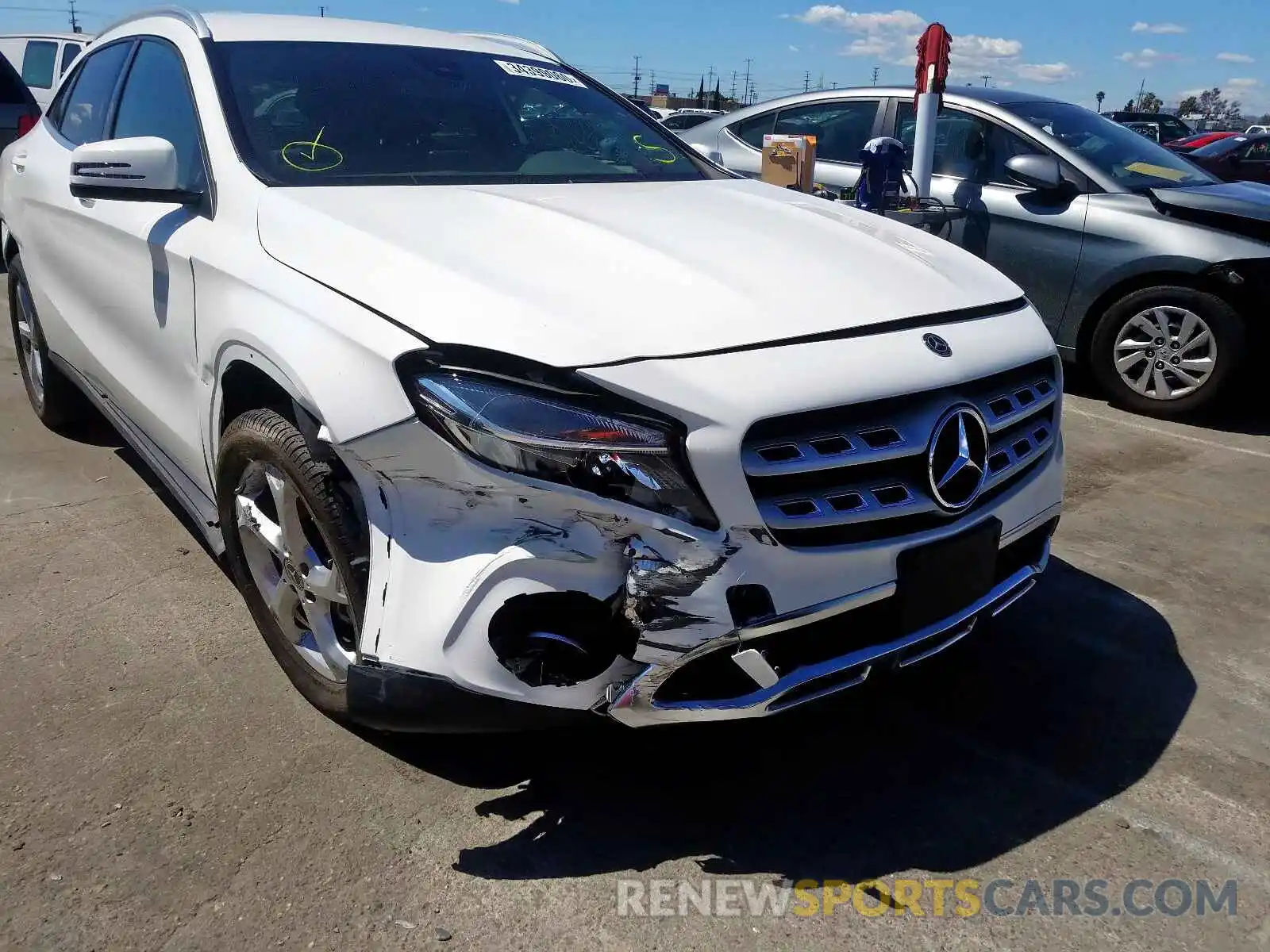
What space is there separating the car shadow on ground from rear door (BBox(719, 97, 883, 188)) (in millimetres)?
4647

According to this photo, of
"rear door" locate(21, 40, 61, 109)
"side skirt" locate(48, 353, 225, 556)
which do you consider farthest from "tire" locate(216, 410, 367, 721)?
"rear door" locate(21, 40, 61, 109)

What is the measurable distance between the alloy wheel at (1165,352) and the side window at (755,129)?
293cm

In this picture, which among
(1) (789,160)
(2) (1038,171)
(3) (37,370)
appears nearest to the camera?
(3) (37,370)

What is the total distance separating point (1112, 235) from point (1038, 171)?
0.52 metres

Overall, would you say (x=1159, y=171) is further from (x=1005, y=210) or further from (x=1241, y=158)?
(x=1241, y=158)

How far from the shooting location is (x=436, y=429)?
1.92m

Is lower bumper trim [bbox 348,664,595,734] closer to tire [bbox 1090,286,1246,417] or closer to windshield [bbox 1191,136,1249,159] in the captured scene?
tire [bbox 1090,286,1246,417]

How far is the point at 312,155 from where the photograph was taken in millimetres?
2785

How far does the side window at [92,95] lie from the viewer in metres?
3.71

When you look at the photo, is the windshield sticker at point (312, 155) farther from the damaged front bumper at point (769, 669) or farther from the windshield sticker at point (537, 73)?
the damaged front bumper at point (769, 669)

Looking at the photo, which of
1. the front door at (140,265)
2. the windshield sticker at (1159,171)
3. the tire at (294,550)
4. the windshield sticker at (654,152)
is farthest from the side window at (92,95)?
the windshield sticker at (1159,171)

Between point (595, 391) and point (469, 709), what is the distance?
26.4 inches

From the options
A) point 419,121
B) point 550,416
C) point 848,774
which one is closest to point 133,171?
point 419,121

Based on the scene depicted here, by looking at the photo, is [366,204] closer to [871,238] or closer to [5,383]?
[871,238]
